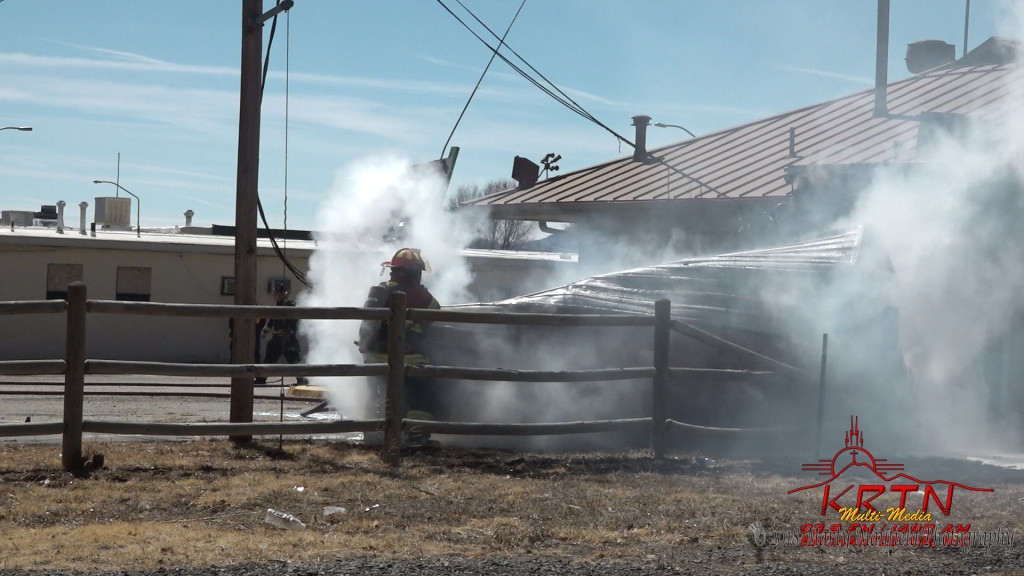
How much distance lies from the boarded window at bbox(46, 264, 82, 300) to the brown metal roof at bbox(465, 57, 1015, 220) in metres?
11.3

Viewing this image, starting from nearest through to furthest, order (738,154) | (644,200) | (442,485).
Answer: (442,485), (644,200), (738,154)

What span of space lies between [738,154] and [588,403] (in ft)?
22.9

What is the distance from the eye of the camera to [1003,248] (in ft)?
33.9

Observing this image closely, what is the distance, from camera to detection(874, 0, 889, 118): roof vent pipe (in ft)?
45.0

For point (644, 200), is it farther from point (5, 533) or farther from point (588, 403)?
point (5, 533)

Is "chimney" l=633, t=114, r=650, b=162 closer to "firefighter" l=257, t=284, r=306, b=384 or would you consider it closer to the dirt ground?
"firefighter" l=257, t=284, r=306, b=384

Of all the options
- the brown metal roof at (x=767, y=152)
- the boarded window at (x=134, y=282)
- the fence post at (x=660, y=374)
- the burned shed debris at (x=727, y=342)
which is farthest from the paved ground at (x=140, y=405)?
the boarded window at (x=134, y=282)

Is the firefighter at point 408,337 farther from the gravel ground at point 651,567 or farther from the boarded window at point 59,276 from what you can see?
the boarded window at point 59,276

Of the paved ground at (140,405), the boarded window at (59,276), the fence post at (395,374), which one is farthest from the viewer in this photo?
the boarded window at (59,276)

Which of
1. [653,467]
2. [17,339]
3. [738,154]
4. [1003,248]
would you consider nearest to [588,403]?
[653,467]

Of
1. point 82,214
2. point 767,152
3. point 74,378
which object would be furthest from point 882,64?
point 82,214

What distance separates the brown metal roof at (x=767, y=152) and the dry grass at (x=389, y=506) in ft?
18.1

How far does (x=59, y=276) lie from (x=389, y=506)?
19.9m

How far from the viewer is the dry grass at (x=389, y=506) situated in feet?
18.5
